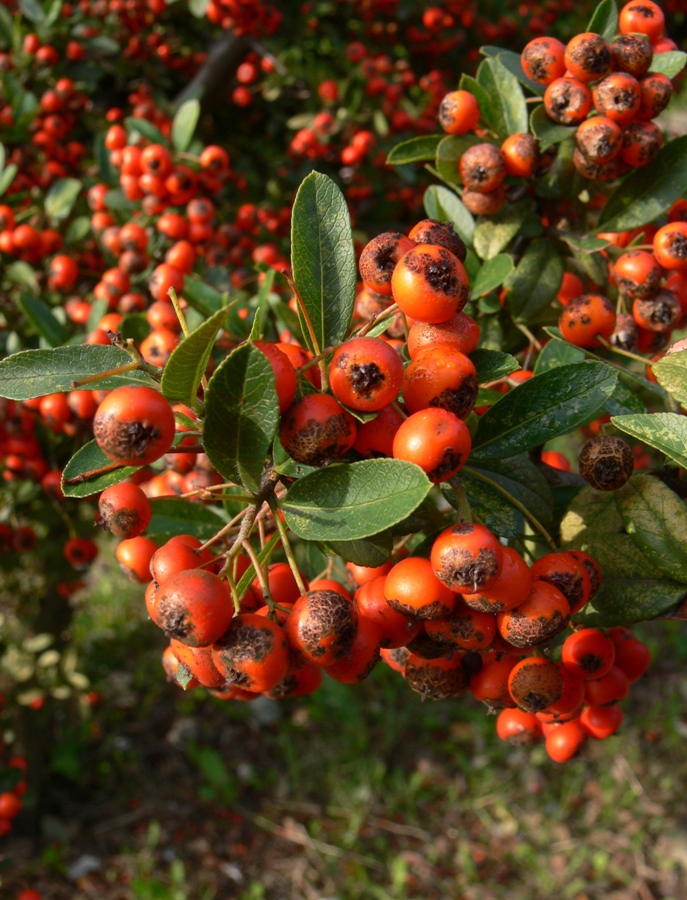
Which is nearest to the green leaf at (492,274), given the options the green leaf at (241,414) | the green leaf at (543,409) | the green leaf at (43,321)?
the green leaf at (543,409)

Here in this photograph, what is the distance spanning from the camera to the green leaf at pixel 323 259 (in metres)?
1.48

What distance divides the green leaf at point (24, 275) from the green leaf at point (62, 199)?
0.32m

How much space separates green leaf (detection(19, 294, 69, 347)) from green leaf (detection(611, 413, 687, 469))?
2.29 metres

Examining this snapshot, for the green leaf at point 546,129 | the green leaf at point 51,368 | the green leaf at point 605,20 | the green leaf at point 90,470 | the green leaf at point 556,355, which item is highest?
the green leaf at point 605,20

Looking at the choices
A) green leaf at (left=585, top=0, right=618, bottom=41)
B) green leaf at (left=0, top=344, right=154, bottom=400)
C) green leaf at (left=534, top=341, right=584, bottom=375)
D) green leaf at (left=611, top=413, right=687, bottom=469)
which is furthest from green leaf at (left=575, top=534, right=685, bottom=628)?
green leaf at (left=585, top=0, right=618, bottom=41)

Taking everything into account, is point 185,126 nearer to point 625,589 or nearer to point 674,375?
point 674,375

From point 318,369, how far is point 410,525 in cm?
39

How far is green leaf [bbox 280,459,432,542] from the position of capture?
112cm

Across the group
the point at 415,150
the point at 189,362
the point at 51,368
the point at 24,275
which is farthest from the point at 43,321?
the point at 189,362

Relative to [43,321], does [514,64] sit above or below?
above

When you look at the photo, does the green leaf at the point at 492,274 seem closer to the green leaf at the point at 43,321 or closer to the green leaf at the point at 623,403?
the green leaf at the point at 623,403

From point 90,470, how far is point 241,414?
42cm

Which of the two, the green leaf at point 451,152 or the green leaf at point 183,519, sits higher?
the green leaf at point 451,152

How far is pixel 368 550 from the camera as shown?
1.43 m
